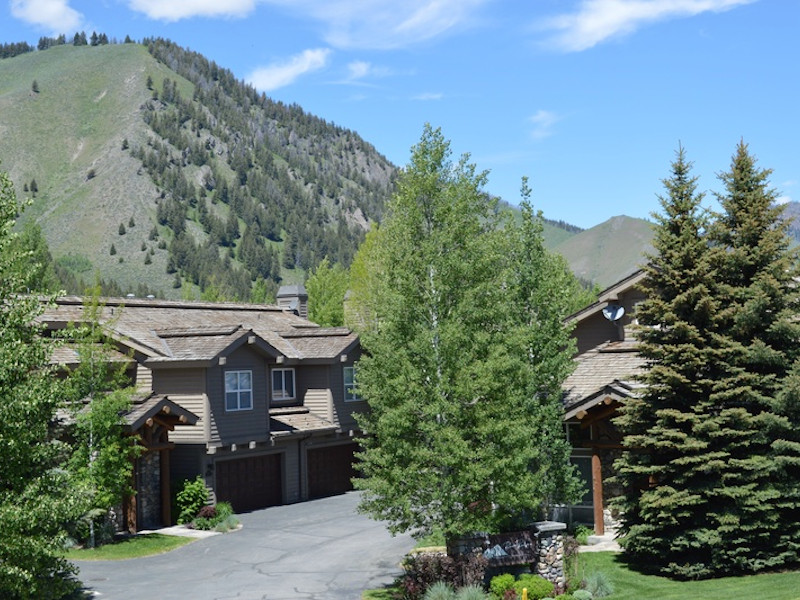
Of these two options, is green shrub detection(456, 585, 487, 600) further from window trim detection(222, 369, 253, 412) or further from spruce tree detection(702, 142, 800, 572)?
window trim detection(222, 369, 253, 412)

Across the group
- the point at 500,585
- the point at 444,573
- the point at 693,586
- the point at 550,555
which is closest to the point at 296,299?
the point at 550,555

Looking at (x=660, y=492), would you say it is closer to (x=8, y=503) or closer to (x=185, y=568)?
(x=185, y=568)

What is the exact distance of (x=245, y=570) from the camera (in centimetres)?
2628

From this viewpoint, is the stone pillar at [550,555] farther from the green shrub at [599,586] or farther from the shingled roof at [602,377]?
the shingled roof at [602,377]

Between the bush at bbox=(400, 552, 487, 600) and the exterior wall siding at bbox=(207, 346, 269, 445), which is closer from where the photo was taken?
the bush at bbox=(400, 552, 487, 600)

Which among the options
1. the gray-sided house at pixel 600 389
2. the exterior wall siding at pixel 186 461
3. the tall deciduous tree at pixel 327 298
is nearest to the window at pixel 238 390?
the exterior wall siding at pixel 186 461

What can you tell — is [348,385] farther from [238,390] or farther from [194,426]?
[194,426]

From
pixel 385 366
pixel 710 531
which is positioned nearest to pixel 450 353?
pixel 385 366

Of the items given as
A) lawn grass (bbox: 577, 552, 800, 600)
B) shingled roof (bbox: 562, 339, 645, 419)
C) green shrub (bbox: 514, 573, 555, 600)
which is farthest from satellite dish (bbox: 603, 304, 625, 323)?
green shrub (bbox: 514, 573, 555, 600)

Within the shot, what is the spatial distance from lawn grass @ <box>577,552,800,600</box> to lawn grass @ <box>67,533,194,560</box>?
13915mm

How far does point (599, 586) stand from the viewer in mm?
21938

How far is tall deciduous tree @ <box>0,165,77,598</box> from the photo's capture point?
13938 mm

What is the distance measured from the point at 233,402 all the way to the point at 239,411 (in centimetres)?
44

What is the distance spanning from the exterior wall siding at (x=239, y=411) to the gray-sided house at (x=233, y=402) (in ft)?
0.14
